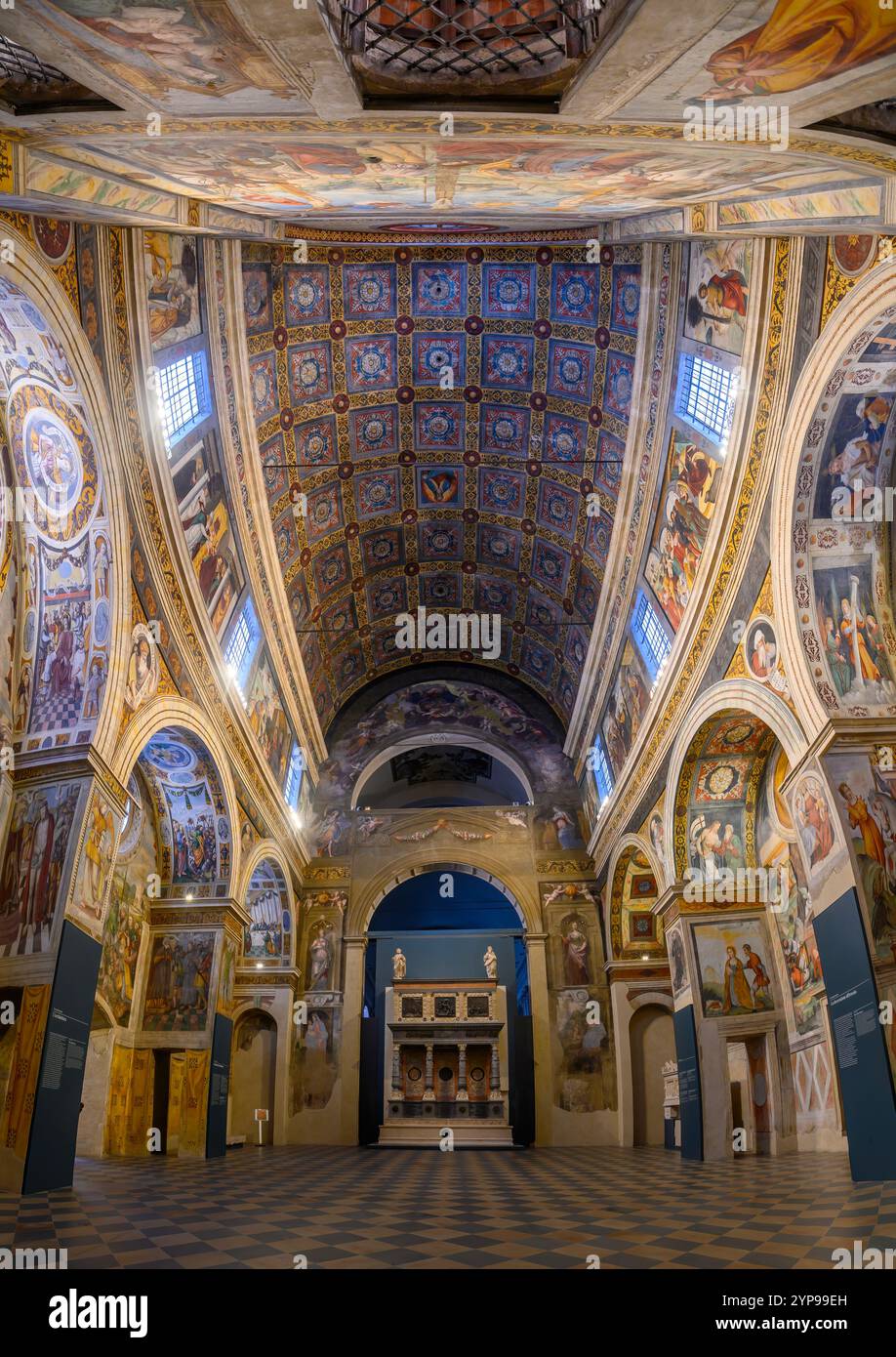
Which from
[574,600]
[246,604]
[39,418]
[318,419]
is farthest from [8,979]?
[574,600]

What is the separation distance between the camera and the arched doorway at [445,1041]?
83.4 feet

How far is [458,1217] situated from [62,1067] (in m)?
5.47

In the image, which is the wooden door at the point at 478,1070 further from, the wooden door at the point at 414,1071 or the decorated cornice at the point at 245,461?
the decorated cornice at the point at 245,461

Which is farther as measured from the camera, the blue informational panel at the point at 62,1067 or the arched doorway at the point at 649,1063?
the arched doorway at the point at 649,1063

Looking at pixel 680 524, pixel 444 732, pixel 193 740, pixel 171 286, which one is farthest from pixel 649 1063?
pixel 171 286

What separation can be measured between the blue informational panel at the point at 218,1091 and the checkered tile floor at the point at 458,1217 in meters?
4.12

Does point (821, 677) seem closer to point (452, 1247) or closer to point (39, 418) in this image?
point (452, 1247)

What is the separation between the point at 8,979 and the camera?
11.1 m

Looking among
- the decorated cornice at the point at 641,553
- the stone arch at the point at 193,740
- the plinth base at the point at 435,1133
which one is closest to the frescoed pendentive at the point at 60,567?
the stone arch at the point at 193,740

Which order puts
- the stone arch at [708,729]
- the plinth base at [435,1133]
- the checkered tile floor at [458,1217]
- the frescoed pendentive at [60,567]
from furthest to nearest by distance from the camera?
the plinth base at [435,1133], the stone arch at [708,729], the frescoed pendentive at [60,567], the checkered tile floor at [458,1217]

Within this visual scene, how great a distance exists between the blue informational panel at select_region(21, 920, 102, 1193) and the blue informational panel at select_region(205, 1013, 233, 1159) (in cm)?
672

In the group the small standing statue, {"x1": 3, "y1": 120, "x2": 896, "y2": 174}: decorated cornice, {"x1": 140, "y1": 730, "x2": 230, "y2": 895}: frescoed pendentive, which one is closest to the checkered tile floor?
{"x1": 140, "y1": 730, "x2": 230, "y2": 895}: frescoed pendentive

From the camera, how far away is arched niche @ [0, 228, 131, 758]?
38.5ft

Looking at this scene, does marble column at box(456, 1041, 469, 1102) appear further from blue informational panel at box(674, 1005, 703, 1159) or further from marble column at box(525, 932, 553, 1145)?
blue informational panel at box(674, 1005, 703, 1159)
